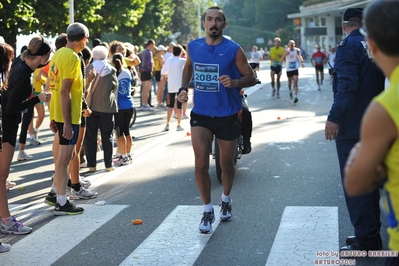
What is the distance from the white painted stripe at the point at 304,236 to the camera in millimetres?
6125

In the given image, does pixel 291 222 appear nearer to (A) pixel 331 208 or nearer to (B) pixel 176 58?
(A) pixel 331 208

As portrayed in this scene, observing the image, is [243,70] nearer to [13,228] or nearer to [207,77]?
[207,77]

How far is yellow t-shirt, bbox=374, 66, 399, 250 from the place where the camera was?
9.34ft

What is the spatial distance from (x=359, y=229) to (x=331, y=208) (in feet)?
6.28

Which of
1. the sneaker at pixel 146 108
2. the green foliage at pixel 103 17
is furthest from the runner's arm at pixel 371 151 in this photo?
the sneaker at pixel 146 108

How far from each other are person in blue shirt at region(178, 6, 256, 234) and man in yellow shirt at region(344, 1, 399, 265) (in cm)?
401

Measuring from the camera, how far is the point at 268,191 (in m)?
9.04

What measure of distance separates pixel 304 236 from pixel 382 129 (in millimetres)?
4074

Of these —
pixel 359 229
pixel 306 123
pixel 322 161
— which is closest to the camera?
pixel 359 229

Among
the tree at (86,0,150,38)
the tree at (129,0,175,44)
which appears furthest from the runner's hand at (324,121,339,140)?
the tree at (129,0,175,44)

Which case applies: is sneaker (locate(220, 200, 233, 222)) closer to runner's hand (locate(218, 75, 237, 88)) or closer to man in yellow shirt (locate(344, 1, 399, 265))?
runner's hand (locate(218, 75, 237, 88))

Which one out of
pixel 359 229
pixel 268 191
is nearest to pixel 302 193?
pixel 268 191

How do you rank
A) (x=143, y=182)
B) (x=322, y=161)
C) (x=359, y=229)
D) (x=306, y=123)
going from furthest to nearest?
(x=306, y=123), (x=322, y=161), (x=143, y=182), (x=359, y=229)

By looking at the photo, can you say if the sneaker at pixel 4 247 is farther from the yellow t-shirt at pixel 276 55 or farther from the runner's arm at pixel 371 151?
the yellow t-shirt at pixel 276 55
